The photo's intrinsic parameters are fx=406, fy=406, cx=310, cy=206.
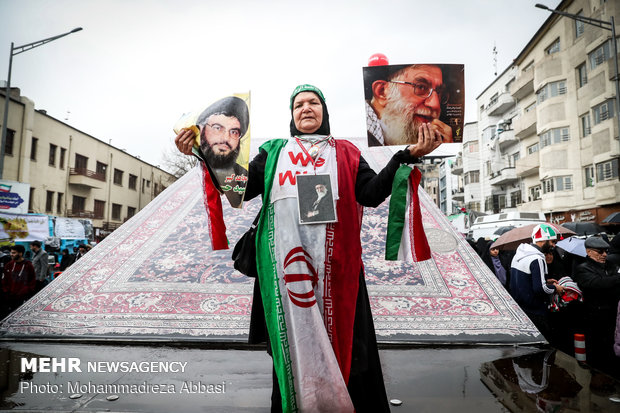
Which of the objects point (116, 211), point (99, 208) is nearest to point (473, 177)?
point (116, 211)

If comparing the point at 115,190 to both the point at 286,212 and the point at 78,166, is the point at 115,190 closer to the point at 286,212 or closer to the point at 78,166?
the point at 78,166

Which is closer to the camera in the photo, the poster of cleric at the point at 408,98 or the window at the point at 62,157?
the poster of cleric at the point at 408,98

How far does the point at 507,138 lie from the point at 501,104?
2.19 meters

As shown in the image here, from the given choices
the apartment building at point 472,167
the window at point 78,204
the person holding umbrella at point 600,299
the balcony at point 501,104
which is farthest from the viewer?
the apartment building at point 472,167

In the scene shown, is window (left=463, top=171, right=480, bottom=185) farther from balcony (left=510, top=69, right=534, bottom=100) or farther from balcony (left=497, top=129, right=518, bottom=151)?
balcony (left=510, top=69, right=534, bottom=100)

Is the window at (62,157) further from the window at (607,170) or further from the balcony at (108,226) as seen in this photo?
the window at (607,170)

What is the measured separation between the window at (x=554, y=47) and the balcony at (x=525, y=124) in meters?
2.77

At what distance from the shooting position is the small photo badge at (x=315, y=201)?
1717 millimetres

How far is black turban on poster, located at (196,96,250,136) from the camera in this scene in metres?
Answer: 1.81

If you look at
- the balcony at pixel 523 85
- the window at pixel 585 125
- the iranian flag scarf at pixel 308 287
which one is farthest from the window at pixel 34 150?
the balcony at pixel 523 85

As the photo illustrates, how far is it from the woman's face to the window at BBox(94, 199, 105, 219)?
21.5 metres

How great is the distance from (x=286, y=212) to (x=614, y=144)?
17.3m

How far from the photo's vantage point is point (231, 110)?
182 centimetres

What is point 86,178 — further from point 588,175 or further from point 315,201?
point 588,175
